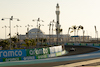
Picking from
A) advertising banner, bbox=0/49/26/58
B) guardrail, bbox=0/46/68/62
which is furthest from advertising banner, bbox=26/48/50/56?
advertising banner, bbox=0/49/26/58

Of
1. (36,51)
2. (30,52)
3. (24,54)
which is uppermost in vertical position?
(36,51)

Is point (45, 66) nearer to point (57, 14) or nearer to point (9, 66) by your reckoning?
point (9, 66)

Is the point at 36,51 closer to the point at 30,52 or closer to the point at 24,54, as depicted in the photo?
the point at 30,52

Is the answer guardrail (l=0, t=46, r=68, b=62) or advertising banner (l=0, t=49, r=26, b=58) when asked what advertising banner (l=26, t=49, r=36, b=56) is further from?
advertising banner (l=0, t=49, r=26, b=58)

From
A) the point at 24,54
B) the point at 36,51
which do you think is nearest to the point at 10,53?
the point at 24,54

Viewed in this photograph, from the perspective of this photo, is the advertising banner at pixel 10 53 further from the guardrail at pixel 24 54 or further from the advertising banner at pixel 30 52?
the advertising banner at pixel 30 52

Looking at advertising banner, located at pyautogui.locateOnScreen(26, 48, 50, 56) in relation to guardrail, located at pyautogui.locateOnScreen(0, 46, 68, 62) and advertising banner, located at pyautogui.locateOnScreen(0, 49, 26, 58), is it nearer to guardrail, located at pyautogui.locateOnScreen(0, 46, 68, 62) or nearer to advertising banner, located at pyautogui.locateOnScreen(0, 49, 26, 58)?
guardrail, located at pyautogui.locateOnScreen(0, 46, 68, 62)

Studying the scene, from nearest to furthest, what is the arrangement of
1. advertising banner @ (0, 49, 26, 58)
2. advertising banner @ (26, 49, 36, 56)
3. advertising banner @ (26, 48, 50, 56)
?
advertising banner @ (0, 49, 26, 58) < advertising banner @ (26, 49, 36, 56) < advertising banner @ (26, 48, 50, 56)

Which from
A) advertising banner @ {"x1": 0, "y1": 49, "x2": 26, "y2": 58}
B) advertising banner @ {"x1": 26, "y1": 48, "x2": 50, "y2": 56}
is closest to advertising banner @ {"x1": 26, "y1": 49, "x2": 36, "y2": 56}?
advertising banner @ {"x1": 26, "y1": 48, "x2": 50, "y2": 56}

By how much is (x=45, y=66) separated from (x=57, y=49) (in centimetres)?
2237

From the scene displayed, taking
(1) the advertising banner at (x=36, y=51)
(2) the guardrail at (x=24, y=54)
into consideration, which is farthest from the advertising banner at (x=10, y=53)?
(1) the advertising banner at (x=36, y=51)

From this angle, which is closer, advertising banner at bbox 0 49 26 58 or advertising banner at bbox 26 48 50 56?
advertising banner at bbox 0 49 26 58

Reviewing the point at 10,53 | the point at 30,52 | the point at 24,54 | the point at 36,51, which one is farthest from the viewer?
the point at 36,51

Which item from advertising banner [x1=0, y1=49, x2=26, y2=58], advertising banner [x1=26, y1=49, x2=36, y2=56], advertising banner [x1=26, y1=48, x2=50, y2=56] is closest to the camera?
advertising banner [x1=0, y1=49, x2=26, y2=58]
